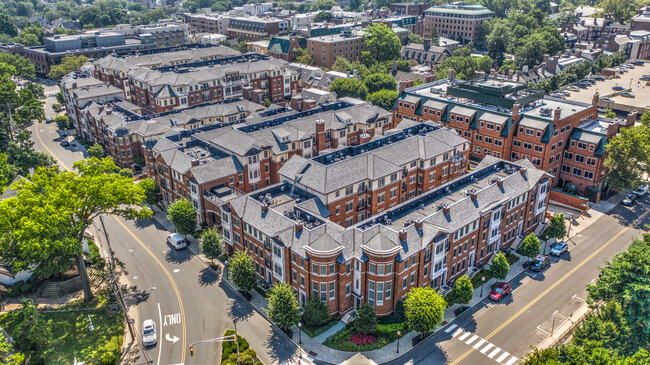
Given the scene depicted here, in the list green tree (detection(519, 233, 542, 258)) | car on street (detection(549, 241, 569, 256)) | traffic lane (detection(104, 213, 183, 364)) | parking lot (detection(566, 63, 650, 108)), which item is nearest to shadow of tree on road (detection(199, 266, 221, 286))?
traffic lane (detection(104, 213, 183, 364))

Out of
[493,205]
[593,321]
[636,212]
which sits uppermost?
[493,205]

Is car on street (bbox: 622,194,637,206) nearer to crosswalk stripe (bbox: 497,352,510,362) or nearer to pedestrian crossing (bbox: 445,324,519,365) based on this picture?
pedestrian crossing (bbox: 445,324,519,365)

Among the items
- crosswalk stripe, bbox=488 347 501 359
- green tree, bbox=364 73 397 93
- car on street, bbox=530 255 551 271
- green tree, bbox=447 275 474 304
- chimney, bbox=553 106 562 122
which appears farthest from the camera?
green tree, bbox=364 73 397 93

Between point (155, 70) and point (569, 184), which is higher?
point (155, 70)

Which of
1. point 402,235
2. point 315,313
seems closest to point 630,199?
point 402,235

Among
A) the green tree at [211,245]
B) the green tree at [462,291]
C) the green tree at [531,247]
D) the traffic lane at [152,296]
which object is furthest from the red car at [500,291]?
the traffic lane at [152,296]

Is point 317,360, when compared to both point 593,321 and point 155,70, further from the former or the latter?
point 155,70

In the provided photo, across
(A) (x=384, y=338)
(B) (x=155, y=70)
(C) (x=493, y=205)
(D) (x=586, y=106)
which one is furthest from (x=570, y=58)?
(A) (x=384, y=338)

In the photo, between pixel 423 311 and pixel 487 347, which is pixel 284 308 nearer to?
pixel 423 311
